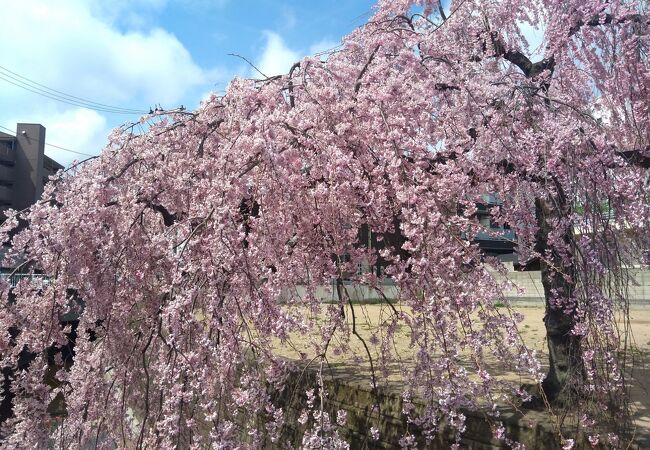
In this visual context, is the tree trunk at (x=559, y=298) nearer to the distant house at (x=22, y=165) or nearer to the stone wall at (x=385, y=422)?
the stone wall at (x=385, y=422)

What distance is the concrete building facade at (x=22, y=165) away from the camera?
40312 mm

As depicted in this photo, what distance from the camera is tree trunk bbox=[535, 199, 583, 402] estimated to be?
3699 millimetres

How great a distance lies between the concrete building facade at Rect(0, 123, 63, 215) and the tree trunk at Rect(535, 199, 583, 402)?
42895 millimetres

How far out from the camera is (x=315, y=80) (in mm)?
4918

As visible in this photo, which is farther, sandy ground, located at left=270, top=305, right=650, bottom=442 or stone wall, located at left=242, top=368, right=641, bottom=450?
sandy ground, located at left=270, top=305, right=650, bottom=442

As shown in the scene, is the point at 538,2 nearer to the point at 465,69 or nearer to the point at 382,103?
the point at 465,69

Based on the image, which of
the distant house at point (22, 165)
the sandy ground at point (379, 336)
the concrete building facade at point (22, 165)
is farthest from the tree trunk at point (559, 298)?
the distant house at point (22, 165)

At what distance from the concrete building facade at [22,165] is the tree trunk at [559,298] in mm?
42895

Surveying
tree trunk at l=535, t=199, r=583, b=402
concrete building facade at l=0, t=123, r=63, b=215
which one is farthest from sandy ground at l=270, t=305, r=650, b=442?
concrete building facade at l=0, t=123, r=63, b=215

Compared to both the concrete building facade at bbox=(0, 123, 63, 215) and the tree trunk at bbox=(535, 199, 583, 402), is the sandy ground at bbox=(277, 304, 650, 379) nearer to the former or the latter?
the tree trunk at bbox=(535, 199, 583, 402)

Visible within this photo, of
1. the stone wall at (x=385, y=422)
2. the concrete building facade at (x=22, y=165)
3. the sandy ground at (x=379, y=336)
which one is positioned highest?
the concrete building facade at (x=22, y=165)

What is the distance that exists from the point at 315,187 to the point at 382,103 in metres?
0.92

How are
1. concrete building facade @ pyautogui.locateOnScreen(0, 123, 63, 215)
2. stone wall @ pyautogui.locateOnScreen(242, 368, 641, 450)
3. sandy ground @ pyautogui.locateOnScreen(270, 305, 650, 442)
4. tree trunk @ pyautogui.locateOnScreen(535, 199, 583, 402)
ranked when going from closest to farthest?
tree trunk @ pyautogui.locateOnScreen(535, 199, 583, 402) → stone wall @ pyautogui.locateOnScreen(242, 368, 641, 450) → sandy ground @ pyautogui.locateOnScreen(270, 305, 650, 442) → concrete building facade @ pyautogui.locateOnScreen(0, 123, 63, 215)

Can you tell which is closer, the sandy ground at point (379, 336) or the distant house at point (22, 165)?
the sandy ground at point (379, 336)
